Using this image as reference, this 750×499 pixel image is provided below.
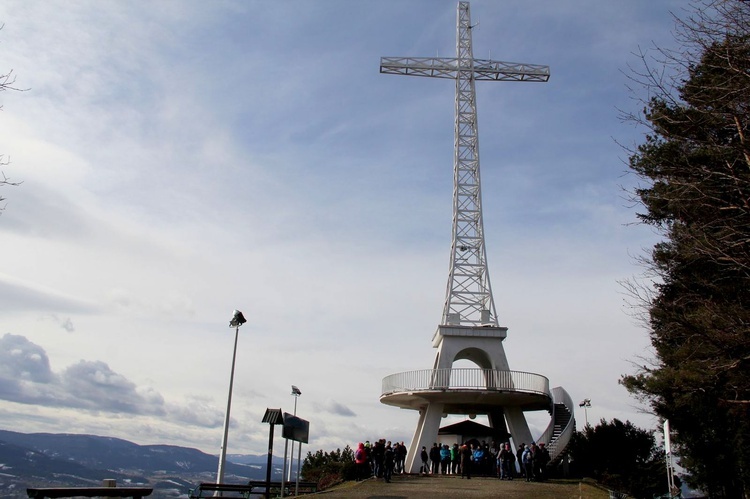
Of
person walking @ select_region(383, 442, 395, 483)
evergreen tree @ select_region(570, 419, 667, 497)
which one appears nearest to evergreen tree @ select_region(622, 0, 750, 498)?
evergreen tree @ select_region(570, 419, 667, 497)

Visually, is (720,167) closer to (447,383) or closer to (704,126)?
(704,126)

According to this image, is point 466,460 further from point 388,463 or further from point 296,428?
point 296,428

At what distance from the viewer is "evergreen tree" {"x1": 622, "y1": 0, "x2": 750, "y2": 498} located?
12.2m

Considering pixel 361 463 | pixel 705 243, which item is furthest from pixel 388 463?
pixel 705 243

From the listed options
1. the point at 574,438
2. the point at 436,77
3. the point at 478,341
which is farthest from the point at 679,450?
the point at 436,77

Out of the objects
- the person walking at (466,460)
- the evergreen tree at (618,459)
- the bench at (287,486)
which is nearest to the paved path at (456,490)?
the person walking at (466,460)

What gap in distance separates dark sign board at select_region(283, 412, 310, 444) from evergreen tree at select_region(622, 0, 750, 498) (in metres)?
9.53

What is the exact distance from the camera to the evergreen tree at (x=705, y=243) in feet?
39.9

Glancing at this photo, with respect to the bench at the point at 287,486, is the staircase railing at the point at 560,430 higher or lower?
higher

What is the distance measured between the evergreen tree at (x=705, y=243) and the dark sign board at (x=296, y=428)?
953cm

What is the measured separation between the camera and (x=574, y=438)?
31.2 meters

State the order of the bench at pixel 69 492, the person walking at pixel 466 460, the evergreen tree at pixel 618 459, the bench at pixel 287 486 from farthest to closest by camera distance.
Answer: the evergreen tree at pixel 618 459 < the person walking at pixel 466 460 < the bench at pixel 287 486 < the bench at pixel 69 492

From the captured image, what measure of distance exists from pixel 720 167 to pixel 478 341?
54.3ft

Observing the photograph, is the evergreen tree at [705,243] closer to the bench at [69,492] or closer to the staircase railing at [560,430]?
the staircase railing at [560,430]
